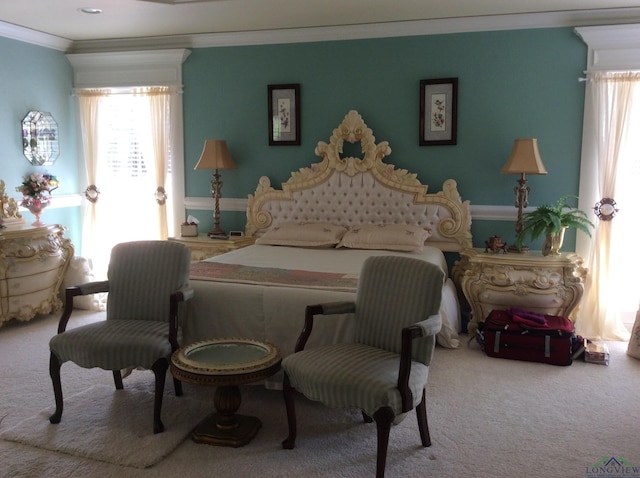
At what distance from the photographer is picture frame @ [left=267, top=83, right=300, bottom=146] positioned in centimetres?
531

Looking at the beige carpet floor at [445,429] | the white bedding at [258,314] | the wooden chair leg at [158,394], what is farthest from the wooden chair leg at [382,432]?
the wooden chair leg at [158,394]

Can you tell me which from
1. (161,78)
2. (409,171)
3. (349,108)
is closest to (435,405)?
(409,171)

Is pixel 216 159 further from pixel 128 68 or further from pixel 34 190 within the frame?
pixel 34 190

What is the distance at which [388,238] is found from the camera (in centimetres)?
470

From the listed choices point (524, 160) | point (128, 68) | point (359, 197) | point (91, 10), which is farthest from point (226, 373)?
point (128, 68)

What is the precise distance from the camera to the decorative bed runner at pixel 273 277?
346cm

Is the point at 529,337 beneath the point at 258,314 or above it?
beneath

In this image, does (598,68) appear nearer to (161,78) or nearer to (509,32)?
(509,32)

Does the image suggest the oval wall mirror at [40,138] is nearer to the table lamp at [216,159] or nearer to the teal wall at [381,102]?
the teal wall at [381,102]

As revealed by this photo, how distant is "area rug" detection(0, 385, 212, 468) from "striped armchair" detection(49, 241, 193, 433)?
9cm

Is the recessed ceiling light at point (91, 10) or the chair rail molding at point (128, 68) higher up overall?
the recessed ceiling light at point (91, 10)

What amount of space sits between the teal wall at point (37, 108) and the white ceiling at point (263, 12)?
35 centimetres

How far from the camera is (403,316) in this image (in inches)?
111

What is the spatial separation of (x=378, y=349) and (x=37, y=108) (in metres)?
4.40
